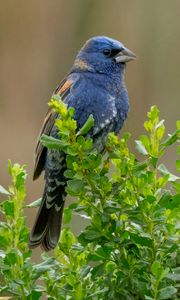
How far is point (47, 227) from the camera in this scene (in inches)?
105

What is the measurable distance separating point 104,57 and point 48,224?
764 millimetres

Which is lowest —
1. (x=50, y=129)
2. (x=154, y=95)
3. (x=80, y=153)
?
(x=154, y=95)

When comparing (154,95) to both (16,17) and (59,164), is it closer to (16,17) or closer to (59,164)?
(16,17)

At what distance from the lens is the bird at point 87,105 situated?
2.89m

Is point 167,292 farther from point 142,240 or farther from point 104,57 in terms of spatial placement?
point 104,57

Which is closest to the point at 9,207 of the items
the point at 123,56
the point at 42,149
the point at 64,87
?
the point at 42,149

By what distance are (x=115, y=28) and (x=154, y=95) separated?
43cm

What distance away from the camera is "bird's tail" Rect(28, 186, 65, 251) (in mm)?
2566

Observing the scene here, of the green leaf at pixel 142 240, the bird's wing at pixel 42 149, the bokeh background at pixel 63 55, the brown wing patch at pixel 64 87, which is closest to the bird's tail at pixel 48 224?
the bird's wing at pixel 42 149

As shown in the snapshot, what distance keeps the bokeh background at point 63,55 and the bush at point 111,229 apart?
2840 millimetres

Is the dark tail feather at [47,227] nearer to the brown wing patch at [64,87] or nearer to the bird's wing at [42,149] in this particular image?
the bird's wing at [42,149]

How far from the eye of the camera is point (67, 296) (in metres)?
1.82

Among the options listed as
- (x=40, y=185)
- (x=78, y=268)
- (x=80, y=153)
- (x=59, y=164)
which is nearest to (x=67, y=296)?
(x=78, y=268)

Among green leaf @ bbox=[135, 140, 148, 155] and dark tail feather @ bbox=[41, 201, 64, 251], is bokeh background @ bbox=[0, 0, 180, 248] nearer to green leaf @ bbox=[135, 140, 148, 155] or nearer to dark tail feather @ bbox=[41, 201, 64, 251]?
dark tail feather @ bbox=[41, 201, 64, 251]
